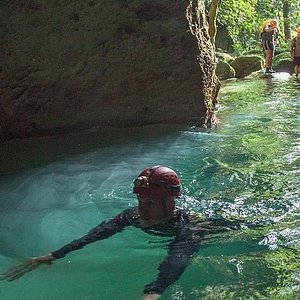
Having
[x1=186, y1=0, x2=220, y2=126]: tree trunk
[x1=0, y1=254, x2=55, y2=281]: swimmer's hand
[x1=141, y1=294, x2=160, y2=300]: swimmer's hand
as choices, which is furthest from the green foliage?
[x1=141, y1=294, x2=160, y2=300]: swimmer's hand

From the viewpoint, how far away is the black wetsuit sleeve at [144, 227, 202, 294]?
3434mm

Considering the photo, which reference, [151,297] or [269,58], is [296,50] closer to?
[269,58]

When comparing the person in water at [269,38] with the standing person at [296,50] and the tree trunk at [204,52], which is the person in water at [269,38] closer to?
the standing person at [296,50]

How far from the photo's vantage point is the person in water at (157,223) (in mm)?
3951

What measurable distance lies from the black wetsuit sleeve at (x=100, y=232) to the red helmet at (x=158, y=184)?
0.42 m

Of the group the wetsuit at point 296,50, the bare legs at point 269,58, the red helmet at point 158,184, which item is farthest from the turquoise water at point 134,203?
the bare legs at point 269,58

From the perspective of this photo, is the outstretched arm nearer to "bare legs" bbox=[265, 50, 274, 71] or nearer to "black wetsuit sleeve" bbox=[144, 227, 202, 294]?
"black wetsuit sleeve" bbox=[144, 227, 202, 294]

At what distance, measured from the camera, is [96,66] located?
8773 millimetres

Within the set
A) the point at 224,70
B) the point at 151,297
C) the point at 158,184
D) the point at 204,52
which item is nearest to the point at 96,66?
the point at 204,52

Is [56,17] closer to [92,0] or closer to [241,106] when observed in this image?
[92,0]

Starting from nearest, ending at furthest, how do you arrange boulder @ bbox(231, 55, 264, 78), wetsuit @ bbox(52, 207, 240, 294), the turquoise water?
wetsuit @ bbox(52, 207, 240, 294), the turquoise water, boulder @ bbox(231, 55, 264, 78)

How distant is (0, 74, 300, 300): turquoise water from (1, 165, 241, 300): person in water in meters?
0.11

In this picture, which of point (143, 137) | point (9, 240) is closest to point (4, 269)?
point (9, 240)

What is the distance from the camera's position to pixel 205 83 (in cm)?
937
